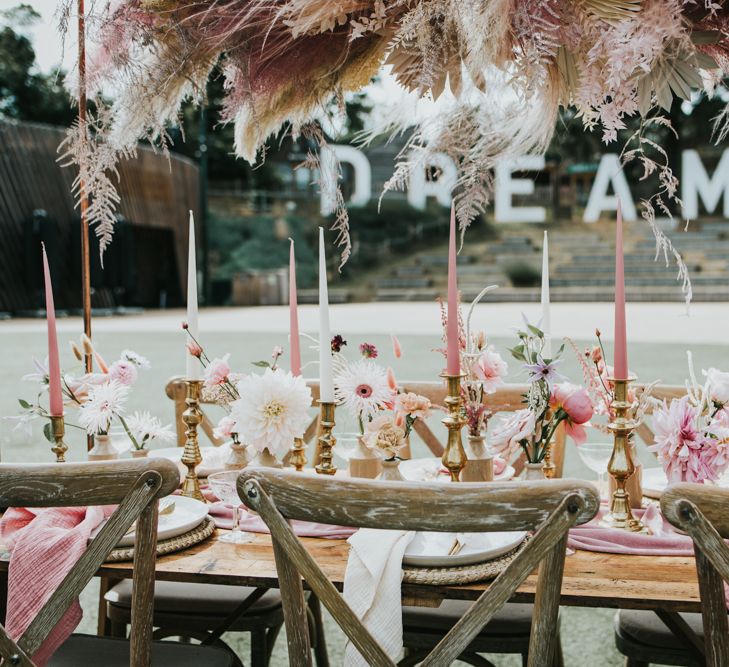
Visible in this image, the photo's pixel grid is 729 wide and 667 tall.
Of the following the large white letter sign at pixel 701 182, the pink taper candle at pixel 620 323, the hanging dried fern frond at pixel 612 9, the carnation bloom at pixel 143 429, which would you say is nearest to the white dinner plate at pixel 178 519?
the carnation bloom at pixel 143 429

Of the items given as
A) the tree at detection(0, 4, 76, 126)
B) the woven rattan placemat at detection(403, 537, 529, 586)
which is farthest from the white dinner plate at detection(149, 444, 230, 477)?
the tree at detection(0, 4, 76, 126)

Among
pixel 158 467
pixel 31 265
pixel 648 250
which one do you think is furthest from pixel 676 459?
pixel 648 250

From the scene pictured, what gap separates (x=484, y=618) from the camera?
91 cm

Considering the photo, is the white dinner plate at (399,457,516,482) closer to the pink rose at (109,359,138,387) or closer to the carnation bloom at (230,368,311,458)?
the carnation bloom at (230,368,311,458)

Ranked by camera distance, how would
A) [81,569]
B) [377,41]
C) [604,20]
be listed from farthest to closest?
[377,41]
[604,20]
[81,569]

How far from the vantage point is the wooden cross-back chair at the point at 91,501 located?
100cm

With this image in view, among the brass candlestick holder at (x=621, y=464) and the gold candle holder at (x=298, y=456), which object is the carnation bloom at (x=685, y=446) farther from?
the gold candle holder at (x=298, y=456)

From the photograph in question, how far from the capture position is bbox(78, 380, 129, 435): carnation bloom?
1482 mm

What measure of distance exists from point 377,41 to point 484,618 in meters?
1.08

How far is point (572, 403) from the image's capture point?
4.33ft

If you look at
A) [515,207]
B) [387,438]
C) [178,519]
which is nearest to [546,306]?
[387,438]

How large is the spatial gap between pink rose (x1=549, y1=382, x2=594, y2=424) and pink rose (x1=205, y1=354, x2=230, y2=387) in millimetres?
592

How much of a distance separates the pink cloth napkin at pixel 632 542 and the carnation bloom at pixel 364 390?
0.39 metres

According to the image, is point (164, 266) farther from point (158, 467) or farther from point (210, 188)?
point (158, 467)
